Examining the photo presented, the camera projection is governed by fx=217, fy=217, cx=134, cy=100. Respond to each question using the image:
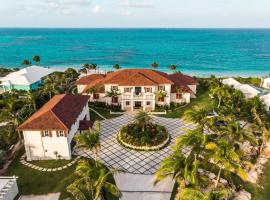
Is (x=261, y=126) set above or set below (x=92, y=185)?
above

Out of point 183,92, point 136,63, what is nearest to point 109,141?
point 183,92

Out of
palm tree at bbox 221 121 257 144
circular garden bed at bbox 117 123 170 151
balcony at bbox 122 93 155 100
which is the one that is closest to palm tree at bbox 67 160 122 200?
circular garden bed at bbox 117 123 170 151

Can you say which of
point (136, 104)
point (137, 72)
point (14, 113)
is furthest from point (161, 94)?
point (14, 113)

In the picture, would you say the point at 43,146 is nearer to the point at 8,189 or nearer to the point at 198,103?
the point at 8,189

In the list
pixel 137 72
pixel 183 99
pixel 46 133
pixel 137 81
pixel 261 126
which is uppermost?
pixel 137 72

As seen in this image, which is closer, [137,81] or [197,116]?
[197,116]

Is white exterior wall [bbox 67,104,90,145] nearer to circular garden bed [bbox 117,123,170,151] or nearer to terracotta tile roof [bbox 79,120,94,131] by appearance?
terracotta tile roof [bbox 79,120,94,131]
